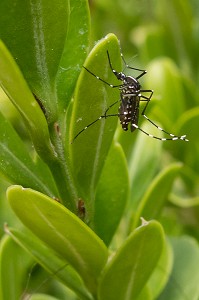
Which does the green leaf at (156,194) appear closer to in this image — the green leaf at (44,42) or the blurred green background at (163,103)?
the blurred green background at (163,103)

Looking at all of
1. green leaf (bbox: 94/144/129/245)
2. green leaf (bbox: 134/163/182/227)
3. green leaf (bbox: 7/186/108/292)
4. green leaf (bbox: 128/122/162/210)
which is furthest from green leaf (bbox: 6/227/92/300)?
green leaf (bbox: 128/122/162/210)

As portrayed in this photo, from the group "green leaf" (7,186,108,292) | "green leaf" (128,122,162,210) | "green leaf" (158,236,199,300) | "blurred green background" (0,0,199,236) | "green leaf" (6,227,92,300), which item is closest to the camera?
"green leaf" (7,186,108,292)

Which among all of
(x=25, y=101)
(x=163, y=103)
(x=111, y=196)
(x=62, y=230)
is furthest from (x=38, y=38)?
(x=163, y=103)

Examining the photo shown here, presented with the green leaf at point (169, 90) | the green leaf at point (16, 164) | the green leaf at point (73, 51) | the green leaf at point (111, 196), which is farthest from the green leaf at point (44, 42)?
the green leaf at point (169, 90)

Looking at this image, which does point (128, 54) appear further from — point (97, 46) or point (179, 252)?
point (97, 46)

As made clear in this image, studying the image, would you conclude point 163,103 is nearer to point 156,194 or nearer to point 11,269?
point 156,194

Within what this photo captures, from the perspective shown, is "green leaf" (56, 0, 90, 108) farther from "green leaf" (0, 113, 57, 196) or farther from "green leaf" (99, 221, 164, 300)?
"green leaf" (99, 221, 164, 300)

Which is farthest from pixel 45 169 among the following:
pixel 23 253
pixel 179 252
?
pixel 179 252
